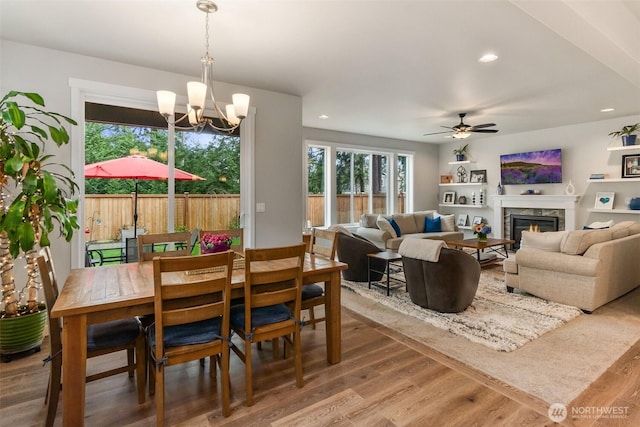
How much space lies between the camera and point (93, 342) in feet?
6.17

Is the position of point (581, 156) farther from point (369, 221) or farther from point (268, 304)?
point (268, 304)

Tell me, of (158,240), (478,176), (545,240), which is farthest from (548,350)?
(478,176)

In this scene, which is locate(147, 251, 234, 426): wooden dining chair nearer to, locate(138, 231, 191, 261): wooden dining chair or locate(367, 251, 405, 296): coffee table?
locate(138, 231, 191, 261): wooden dining chair

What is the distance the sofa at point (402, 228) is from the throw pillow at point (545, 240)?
6.62 ft

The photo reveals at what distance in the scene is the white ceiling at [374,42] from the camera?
7.64 ft

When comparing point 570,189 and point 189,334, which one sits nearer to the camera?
point 189,334

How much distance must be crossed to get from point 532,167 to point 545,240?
380cm

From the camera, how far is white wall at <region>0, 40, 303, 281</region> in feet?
9.77

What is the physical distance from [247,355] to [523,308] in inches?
121

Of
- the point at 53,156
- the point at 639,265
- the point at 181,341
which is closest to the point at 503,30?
the point at 181,341

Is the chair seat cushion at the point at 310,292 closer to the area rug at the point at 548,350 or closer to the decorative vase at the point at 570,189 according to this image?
the area rug at the point at 548,350

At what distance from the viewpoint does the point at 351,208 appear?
7.46 meters

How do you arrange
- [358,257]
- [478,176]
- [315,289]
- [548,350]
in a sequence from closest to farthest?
[548,350], [315,289], [358,257], [478,176]

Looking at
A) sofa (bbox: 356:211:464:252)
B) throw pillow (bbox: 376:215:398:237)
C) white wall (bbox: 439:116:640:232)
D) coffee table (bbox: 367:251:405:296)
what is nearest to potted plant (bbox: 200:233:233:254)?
coffee table (bbox: 367:251:405:296)
